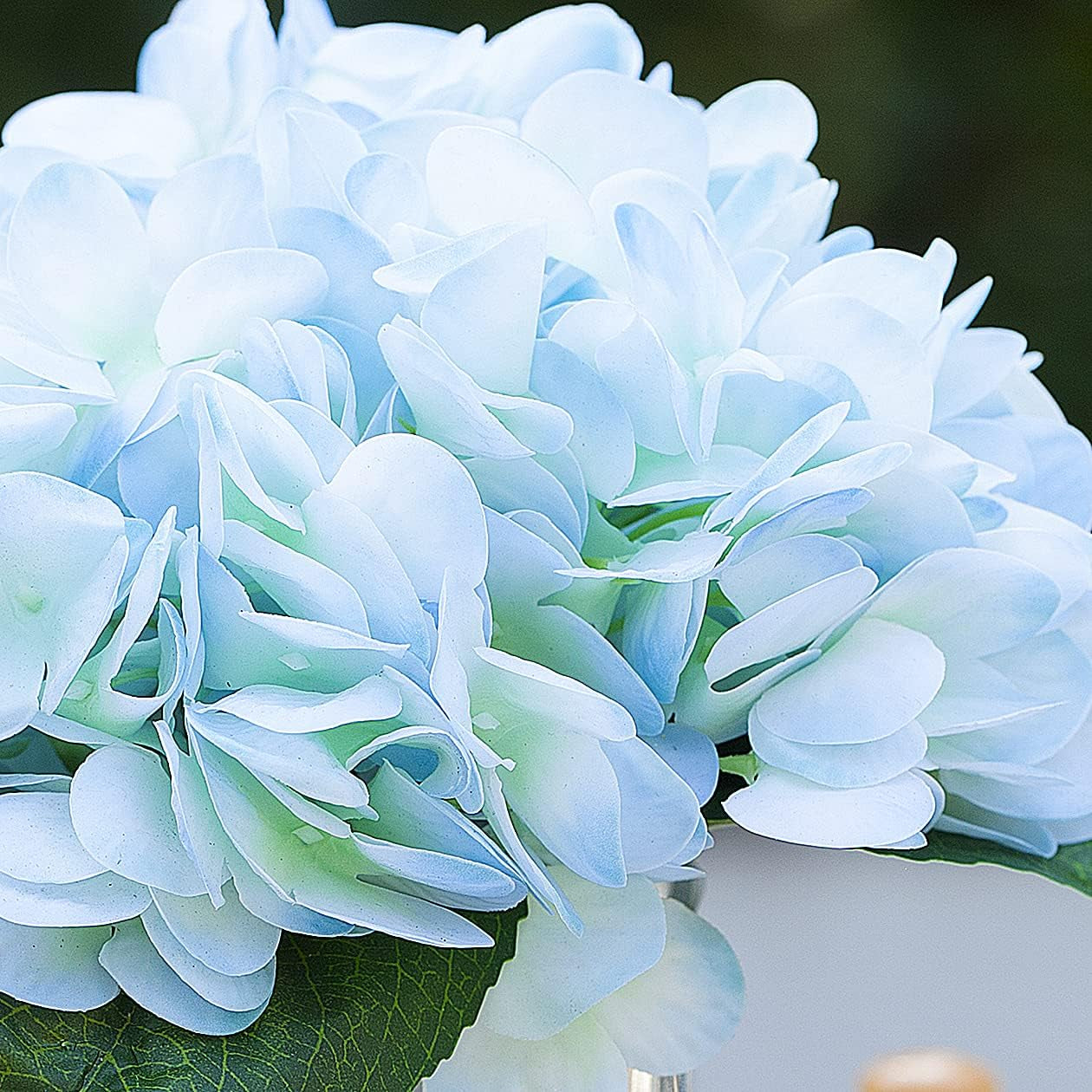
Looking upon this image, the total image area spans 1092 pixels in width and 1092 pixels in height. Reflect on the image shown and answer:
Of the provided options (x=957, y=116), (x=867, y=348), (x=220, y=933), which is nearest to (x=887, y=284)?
(x=867, y=348)

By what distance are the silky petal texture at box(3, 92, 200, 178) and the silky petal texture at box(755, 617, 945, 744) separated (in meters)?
0.12

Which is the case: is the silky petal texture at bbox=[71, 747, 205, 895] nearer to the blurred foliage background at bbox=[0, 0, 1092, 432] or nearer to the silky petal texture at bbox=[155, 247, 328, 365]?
the silky petal texture at bbox=[155, 247, 328, 365]

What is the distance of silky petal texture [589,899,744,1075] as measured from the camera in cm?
22

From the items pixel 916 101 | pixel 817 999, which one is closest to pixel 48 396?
pixel 817 999

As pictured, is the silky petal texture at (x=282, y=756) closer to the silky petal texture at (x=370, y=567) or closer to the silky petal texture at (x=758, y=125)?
the silky petal texture at (x=370, y=567)

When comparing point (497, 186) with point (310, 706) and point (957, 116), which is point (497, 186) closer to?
point (310, 706)

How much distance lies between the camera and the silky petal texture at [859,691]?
194 mm

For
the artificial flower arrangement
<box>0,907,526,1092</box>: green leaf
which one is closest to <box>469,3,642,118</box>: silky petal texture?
the artificial flower arrangement

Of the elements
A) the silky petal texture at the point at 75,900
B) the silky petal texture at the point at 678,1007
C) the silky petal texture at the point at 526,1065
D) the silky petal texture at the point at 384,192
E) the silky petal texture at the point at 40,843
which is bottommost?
the silky petal texture at the point at 526,1065

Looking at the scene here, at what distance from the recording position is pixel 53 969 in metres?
0.18

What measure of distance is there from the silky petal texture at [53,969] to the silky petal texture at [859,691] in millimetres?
80

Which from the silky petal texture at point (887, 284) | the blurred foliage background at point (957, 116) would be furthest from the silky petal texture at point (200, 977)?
the blurred foliage background at point (957, 116)

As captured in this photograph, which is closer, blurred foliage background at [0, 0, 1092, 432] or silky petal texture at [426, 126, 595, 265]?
silky petal texture at [426, 126, 595, 265]

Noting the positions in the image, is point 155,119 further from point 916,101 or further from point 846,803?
point 916,101
